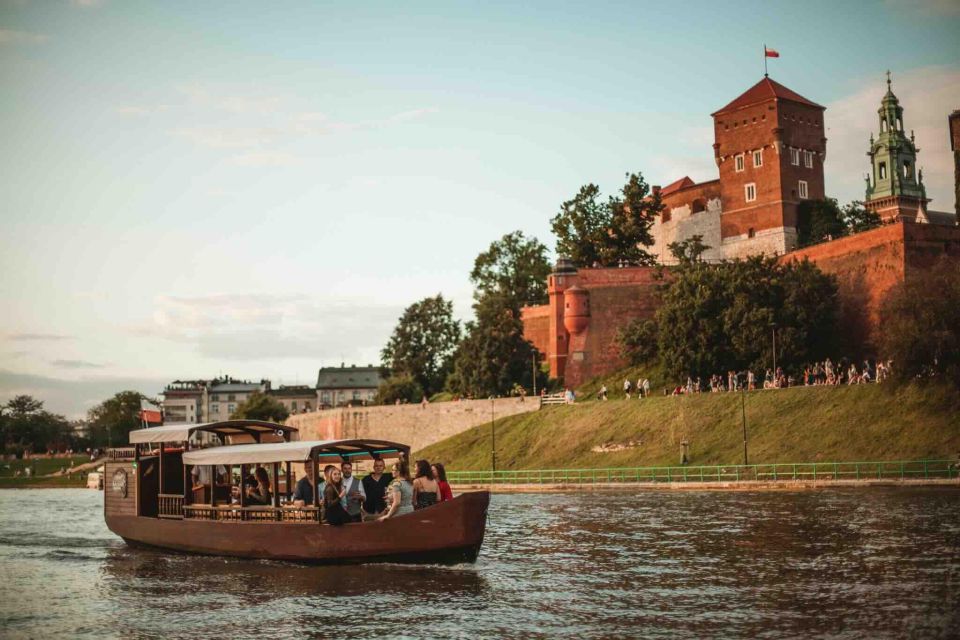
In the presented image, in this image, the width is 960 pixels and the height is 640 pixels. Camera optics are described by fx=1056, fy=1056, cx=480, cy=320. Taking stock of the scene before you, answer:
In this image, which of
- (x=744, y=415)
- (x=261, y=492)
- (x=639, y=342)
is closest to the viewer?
(x=261, y=492)

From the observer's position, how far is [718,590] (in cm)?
2005

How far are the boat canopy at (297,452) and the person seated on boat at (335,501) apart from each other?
3.29 feet

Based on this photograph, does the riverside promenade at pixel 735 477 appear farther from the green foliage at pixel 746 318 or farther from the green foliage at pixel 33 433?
the green foliage at pixel 33 433

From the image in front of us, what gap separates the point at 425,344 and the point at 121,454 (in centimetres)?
7370

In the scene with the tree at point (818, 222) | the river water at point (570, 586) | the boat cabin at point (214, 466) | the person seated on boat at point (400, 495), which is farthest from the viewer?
the tree at point (818, 222)

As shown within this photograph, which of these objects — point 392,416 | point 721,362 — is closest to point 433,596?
point 721,362

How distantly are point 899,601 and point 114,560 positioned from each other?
68.0ft

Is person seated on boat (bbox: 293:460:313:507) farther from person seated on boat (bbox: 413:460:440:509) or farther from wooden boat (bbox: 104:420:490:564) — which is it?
person seated on boat (bbox: 413:460:440:509)

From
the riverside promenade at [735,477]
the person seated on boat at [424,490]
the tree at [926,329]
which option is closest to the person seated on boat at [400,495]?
the person seated on boat at [424,490]

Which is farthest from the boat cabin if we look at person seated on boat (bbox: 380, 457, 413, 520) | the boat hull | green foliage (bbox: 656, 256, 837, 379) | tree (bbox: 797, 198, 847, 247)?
tree (bbox: 797, 198, 847, 247)

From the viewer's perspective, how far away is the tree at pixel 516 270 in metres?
101

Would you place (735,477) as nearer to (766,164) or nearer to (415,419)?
(415,419)

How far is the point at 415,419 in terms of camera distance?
287 feet

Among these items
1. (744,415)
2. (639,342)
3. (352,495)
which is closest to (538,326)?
(639,342)
